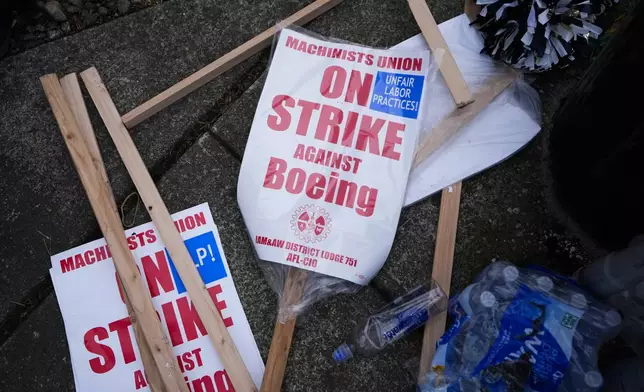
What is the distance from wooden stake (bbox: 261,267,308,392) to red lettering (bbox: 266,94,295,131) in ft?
1.51

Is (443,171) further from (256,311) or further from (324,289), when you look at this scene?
(256,311)

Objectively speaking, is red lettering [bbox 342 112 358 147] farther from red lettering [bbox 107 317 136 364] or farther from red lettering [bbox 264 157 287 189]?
red lettering [bbox 107 317 136 364]

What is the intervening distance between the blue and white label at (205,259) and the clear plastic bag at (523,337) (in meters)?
0.72

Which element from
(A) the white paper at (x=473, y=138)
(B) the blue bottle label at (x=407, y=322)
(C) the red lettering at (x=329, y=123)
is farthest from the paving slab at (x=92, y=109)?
(B) the blue bottle label at (x=407, y=322)

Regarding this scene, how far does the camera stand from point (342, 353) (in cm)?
159

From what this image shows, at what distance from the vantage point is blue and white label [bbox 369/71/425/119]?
1.70m

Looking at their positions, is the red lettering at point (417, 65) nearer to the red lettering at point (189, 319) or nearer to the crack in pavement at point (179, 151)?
the crack in pavement at point (179, 151)

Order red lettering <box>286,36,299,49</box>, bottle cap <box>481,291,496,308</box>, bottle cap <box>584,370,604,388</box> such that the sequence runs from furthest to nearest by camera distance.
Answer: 1. red lettering <box>286,36,299,49</box>
2. bottle cap <box>481,291,496,308</box>
3. bottle cap <box>584,370,604,388</box>

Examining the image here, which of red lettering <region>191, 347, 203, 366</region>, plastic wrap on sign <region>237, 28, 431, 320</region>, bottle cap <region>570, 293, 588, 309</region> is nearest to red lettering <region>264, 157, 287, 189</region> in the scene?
plastic wrap on sign <region>237, 28, 431, 320</region>

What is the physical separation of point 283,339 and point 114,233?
2.02 ft

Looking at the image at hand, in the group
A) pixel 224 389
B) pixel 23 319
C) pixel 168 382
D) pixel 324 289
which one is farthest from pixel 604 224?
pixel 23 319

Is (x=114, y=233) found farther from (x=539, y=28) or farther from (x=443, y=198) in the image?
(x=539, y=28)

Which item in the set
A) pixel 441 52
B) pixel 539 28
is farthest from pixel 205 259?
pixel 539 28

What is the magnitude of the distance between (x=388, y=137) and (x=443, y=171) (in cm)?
21
